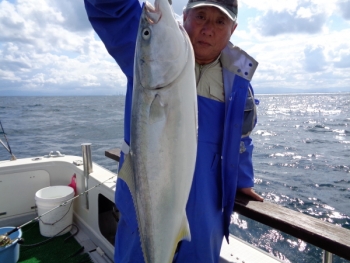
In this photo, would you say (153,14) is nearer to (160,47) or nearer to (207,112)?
(160,47)

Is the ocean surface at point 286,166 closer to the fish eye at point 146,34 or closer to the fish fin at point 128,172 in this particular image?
the fish fin at point 128,172

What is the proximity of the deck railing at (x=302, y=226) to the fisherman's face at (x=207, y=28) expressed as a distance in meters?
1.20

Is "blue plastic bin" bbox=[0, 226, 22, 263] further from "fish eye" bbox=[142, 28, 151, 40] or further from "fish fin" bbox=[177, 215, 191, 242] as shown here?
"fish eye" bbox=[142, 28, 151, 40]

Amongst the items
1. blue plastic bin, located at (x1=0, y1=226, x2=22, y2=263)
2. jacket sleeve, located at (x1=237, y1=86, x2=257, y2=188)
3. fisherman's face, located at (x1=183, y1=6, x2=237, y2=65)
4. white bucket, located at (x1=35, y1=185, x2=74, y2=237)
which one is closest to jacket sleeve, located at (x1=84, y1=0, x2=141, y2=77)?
fisherman's face, located at (x1=183, y1=6, x2=237, y2=65)

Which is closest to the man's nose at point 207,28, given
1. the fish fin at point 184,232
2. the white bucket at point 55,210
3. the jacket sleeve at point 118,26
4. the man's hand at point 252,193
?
the jacket sleeve at point 118,26

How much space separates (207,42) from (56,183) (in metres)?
4.36

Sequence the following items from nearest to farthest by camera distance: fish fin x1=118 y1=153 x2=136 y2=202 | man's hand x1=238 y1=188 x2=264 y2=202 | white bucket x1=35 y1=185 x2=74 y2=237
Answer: fish fin x1=118 y1=153 x2=136 y2=202 → man's hand x1=238 y1=188 x2=264 y2=202 → white bucket x1=35 y1=185 x2=74 y2=237

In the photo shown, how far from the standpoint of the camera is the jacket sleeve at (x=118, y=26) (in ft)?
5.86

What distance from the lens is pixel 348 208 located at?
892cm

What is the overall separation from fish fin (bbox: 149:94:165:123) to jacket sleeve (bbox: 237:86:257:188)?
3.00 ft

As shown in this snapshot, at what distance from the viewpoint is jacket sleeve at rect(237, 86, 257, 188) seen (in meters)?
2.14

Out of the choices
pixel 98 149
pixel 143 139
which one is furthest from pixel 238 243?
pixel 98 149

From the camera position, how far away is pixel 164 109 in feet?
4.56

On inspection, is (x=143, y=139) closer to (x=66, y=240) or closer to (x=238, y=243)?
(x=238, y=243)
